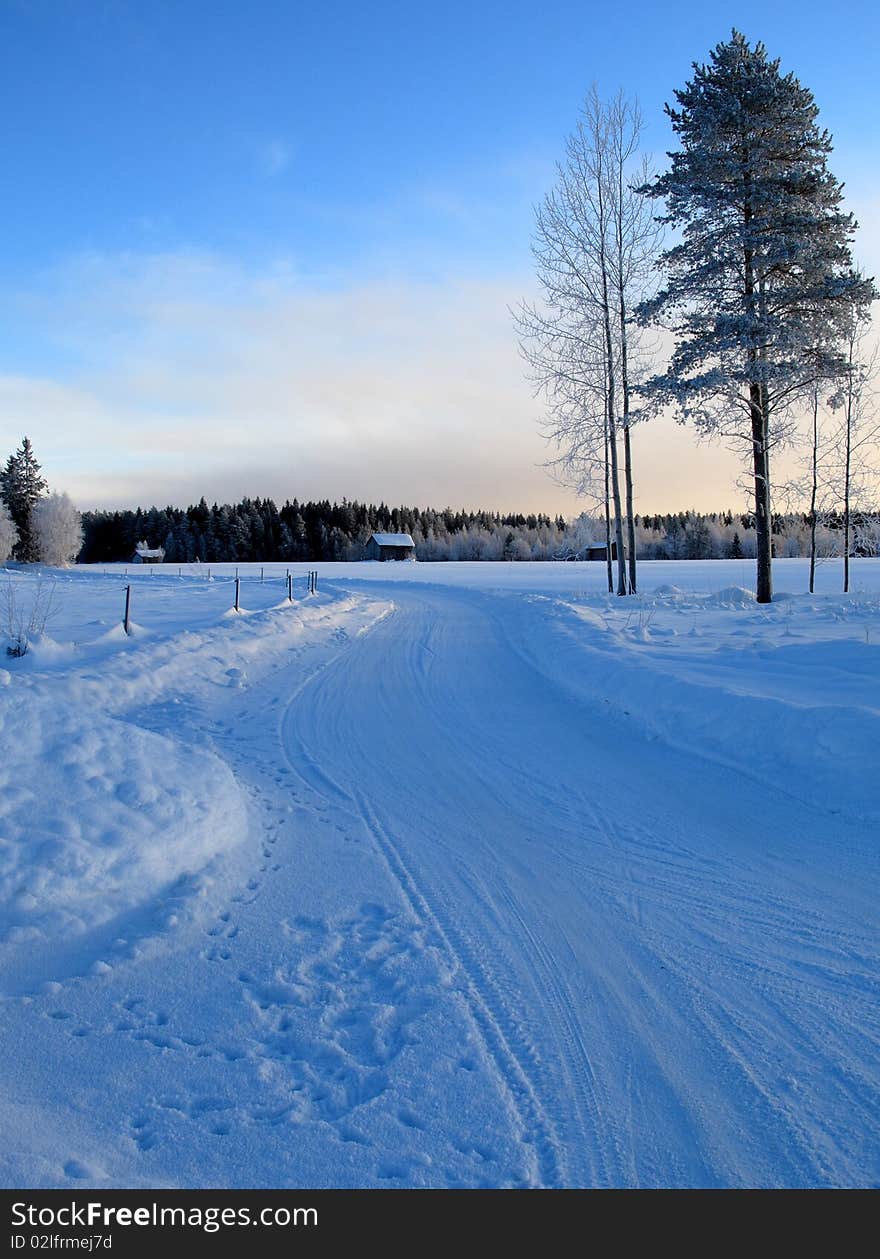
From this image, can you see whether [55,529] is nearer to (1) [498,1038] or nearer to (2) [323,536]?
(2) [323,536]

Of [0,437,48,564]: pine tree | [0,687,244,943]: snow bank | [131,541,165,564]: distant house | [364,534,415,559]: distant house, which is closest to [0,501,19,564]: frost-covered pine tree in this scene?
[0,437,48,564]: pine tree

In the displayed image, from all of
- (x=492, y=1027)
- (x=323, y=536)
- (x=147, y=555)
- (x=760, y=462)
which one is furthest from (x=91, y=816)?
(x=323, y=536)

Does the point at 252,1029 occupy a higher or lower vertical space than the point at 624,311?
lower

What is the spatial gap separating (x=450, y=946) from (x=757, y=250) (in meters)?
19.6

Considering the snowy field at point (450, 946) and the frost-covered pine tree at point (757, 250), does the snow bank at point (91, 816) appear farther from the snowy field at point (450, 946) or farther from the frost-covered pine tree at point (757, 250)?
the frost-covered pine tree at point (757, 250)

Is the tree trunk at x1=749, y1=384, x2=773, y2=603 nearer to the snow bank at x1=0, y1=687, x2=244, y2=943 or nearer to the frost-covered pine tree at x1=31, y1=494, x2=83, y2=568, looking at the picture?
the snow bank at x1=0, y1=687, x2=244, y2=943

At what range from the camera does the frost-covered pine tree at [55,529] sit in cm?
6688

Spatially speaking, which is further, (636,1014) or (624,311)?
(624,311)

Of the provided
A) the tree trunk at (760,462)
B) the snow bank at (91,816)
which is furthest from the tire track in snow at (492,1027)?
the tree trunk at (760,462)

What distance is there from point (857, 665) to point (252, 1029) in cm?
902

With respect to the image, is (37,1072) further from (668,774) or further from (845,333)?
(845,333)

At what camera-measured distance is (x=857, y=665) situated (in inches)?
362

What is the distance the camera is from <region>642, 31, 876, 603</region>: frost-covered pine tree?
663 inches

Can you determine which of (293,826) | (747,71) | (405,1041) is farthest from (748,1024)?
(747,71)
